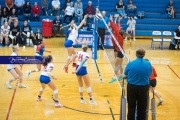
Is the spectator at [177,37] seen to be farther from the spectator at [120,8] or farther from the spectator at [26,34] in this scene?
the spectator at [26,34]

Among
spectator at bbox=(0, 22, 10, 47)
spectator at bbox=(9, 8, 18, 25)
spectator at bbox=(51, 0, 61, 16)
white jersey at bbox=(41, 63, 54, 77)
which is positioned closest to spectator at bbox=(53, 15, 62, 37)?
spectator at bbox=(51, 0, 61, 16)

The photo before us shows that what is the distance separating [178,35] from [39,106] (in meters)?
12.3

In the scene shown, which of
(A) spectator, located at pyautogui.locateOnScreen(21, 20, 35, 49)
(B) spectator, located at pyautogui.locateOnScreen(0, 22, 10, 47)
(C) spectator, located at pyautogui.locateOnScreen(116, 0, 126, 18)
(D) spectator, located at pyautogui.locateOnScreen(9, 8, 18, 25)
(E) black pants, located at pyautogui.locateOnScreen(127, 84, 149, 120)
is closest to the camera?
(E) black pants, located at pyautogui.locateOnScreen(127, 84, 149, 120)

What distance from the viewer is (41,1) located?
26078 millimetres

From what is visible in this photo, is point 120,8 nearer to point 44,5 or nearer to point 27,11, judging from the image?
point 44,5

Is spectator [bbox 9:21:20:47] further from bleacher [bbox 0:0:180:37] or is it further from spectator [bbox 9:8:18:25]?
bleacher [bbox 0:0:180:37]

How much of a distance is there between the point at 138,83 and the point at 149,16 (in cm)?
1903

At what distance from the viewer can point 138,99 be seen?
8547 millimetres

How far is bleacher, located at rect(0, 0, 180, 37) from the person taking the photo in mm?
25750

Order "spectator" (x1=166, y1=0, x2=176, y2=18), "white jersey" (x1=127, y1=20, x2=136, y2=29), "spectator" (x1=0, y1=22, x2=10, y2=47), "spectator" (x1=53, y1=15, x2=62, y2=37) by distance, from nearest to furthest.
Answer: "spectator" (x1=0, y1=22, x2=10, y2=47) → "white jersey" (x1=127, y1=20, x2=136, y2=29) → "spectator" (x1=53, y1=15, x2=62, y2=37) → "spectator" (x1=166, y1=0, x2=176, y2=18)

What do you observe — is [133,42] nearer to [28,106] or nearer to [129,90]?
[28,106]

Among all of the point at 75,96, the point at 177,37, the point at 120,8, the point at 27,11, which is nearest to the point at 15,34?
the point at 27,11

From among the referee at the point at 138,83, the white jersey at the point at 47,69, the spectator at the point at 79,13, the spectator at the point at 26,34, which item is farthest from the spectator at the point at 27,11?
the referee at the point at 138,83

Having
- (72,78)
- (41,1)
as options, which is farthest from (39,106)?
(41,1)
